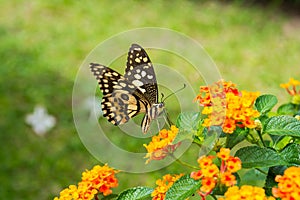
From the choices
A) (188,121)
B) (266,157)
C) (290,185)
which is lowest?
(290,185)

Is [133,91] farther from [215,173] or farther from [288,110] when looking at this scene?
[288,110]

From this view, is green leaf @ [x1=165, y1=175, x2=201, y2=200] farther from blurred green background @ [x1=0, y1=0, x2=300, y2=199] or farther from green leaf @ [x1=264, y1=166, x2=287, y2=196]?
blurred green background @ [x1=0, y1=0, x2=300, y2=199]

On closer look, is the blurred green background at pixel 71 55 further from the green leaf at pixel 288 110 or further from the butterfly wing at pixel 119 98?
the butterfly wing at pixel 119 98

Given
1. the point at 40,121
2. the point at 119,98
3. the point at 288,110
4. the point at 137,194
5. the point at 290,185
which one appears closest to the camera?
the point at 290,185

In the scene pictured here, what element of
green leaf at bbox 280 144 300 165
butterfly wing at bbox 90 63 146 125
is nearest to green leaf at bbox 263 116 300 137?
green leaf at bbox 280 144 300 165

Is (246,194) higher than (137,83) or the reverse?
the reverse

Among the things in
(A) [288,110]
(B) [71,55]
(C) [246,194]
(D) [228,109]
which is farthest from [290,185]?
(B) [71,55]

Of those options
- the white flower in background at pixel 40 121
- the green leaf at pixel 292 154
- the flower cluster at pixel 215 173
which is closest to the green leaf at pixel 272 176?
the green leaf at pixel 292 154

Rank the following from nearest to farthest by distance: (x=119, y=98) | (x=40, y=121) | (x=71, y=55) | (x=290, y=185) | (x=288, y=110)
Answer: (x=290, y=185), (x=119, y=98), (x=288, y=110), (x=40, y=121), (x=71, y=55)
